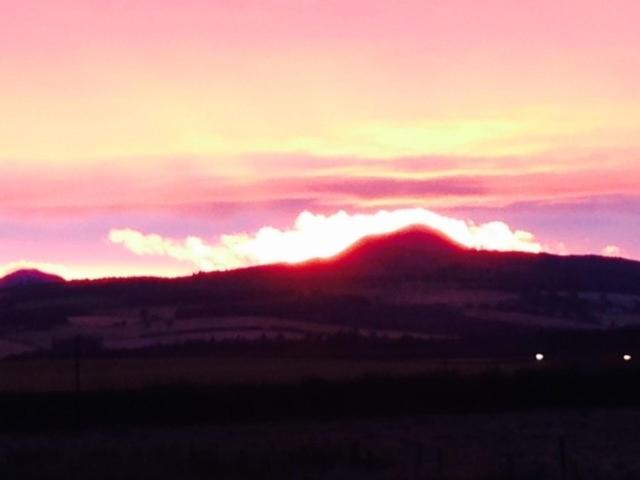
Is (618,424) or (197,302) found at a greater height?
(197,302)

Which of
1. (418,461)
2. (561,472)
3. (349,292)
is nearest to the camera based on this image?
(561,472)

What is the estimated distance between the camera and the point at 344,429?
48.2 m

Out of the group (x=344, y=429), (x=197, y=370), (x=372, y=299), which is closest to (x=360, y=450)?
(x=344, y=429)

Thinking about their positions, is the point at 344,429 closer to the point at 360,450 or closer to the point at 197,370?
the point at 360,450

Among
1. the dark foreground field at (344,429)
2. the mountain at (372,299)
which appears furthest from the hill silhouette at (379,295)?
the dark foreground field at (344,429)

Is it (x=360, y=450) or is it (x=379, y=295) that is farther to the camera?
(x=379, y=295)

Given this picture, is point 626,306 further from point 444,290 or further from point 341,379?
point 341,379

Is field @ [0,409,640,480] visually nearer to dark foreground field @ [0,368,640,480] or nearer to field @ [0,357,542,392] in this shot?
dark foreground field @ [0,368,640,480]

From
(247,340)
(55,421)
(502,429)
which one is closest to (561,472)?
(502,429)

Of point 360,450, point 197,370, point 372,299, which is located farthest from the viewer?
point 372,299

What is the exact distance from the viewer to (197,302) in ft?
432

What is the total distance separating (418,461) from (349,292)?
10300cm

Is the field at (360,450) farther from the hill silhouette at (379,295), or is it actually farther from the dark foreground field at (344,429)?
the hill silhouette at (379,295)

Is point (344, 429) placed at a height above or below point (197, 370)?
below
